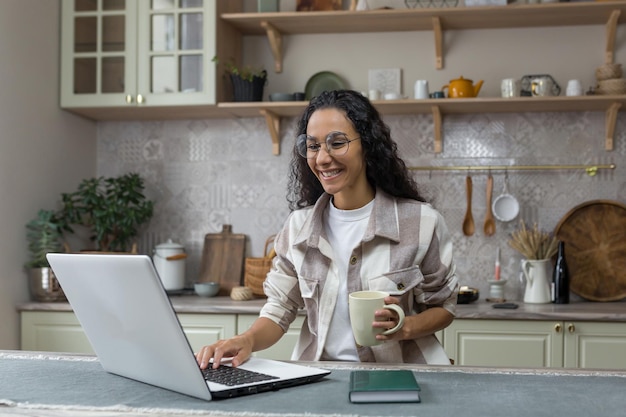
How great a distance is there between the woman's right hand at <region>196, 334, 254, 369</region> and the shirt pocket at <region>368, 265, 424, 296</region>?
14.9 inches

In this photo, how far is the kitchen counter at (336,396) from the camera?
1254mm

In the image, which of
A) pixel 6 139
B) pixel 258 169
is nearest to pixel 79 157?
pixel 6 139

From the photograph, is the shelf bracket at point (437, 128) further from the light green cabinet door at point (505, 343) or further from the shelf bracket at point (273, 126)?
the light green cabinet door at point (505, 343)

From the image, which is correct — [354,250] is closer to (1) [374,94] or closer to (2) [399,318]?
(2) [399,318]

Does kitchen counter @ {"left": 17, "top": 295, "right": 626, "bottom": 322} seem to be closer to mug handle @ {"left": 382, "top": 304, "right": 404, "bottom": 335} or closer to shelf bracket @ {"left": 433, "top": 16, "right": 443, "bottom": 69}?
shelf bracket @ {"left": 433, "top": 16, "right": 443, "bottom": 69}

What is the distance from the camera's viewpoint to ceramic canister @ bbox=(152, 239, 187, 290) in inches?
146

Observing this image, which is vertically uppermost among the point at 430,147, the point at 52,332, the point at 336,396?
the point at 430,147

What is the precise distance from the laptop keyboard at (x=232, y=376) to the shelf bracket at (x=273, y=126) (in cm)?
218

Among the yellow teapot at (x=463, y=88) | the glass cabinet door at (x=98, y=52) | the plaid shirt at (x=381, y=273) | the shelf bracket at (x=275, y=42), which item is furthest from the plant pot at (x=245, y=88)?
the plaid shirt at (x=381, y=273)

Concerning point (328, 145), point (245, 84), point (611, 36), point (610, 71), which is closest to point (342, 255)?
point (328, 145)

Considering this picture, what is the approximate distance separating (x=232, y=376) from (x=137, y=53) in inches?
97.2

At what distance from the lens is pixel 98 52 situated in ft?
12.1

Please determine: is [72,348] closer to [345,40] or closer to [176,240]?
[176,240]

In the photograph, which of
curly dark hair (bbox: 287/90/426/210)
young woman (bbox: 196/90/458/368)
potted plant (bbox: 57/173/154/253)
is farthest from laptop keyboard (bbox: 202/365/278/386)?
potted plant (bbox: 57/173/154/253)
